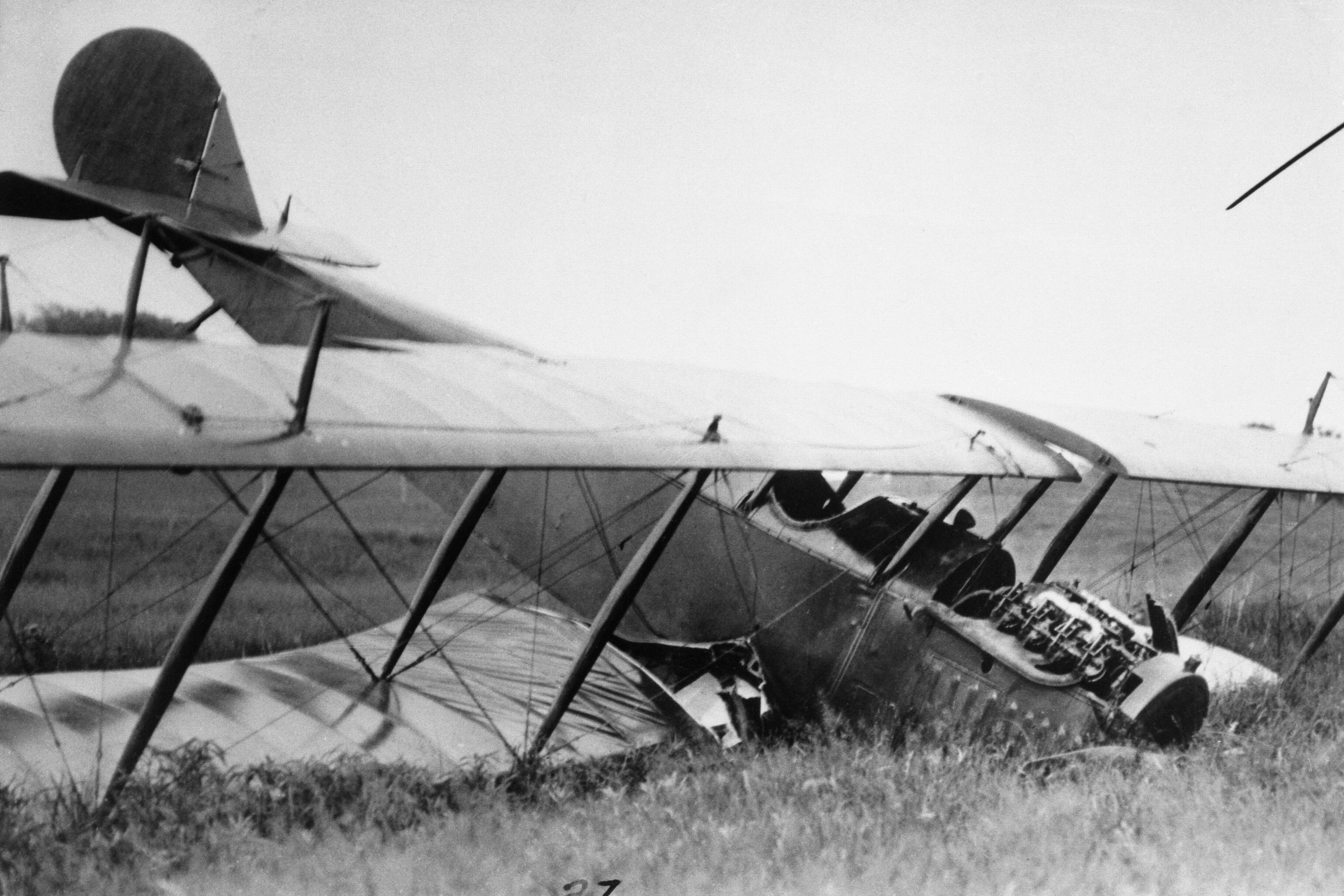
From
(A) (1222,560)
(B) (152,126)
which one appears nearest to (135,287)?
(B) (152,126)

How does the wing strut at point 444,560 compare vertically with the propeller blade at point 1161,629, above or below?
below

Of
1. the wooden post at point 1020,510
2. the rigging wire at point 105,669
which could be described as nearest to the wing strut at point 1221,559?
the wooden post at point 1020,510

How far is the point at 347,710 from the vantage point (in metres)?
5.98

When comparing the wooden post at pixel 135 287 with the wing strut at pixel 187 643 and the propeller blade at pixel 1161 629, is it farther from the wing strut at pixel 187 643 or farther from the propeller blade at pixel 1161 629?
the propeller blade at pixel 1161 629

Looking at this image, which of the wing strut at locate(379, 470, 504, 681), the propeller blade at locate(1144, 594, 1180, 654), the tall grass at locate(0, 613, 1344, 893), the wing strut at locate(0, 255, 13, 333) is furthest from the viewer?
the wing strut at locate(379, 470, 504, 681)

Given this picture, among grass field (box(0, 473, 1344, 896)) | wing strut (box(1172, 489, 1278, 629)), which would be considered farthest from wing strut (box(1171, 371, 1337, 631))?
grass field (box(0, 473, 1344, 896))

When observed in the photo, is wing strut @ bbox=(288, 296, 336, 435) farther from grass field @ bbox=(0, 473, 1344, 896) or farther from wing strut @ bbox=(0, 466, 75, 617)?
wing strut @ bbox=(0, 466, 75, 617)

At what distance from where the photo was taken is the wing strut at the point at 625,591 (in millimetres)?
5387

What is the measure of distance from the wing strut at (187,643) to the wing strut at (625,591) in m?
1.68

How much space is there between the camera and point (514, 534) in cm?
822

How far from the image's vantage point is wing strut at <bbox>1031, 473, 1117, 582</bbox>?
6832 millimetres

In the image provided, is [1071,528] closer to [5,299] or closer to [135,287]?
[135,287]

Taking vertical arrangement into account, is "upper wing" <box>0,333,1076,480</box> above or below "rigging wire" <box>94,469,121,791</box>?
above

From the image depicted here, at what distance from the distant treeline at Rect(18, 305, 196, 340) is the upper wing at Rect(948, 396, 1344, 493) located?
512 centimetres
